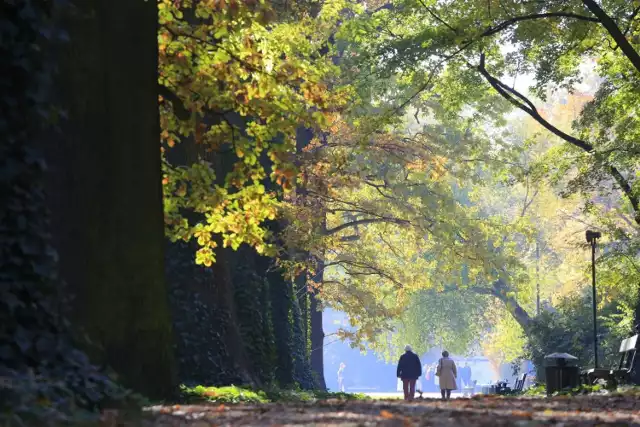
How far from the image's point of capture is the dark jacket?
28.2 meters

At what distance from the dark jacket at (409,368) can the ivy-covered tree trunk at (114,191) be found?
61.2 ft

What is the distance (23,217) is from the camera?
7.77 metres

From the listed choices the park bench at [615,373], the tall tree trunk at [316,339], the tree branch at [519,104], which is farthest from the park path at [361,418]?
the tall tree trunk at [316,339]

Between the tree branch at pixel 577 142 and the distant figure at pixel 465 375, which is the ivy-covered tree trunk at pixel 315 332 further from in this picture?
the distant figure at pixel 465 375

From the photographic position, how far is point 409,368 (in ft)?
92.8

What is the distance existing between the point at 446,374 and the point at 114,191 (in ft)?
67.2

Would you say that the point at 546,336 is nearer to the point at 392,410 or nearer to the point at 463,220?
the point at 463,220

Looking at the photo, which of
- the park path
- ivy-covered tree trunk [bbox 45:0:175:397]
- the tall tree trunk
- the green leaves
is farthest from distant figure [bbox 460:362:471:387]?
the park path

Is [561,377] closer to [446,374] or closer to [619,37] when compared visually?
[446,374]

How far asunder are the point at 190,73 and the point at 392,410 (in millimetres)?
6026

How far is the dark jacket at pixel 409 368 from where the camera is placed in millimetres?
28156

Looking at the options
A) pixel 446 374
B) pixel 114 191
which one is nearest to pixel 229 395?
pixel 114 191

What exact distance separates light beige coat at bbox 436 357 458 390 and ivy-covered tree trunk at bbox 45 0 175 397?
19131 mm

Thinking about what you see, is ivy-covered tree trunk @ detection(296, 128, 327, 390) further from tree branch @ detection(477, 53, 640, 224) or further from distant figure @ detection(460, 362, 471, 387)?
distant figure @ detection(460, 362, 471, 387)
